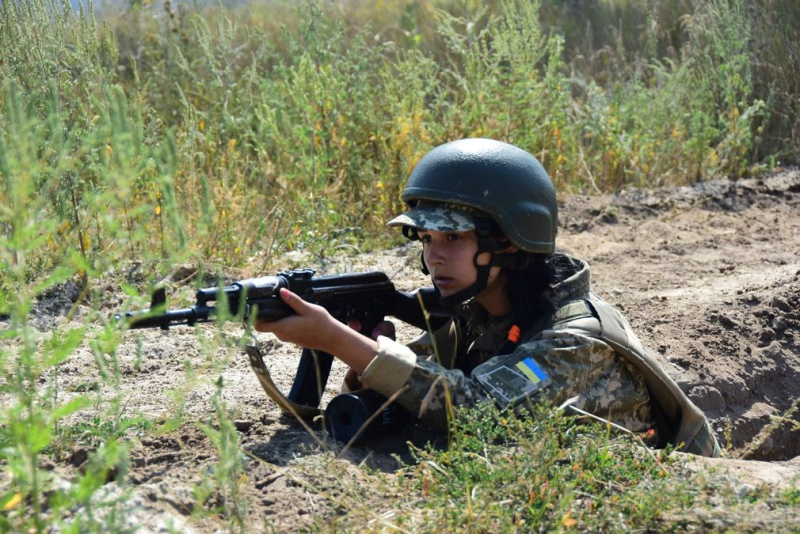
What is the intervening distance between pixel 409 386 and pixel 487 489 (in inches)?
25.2

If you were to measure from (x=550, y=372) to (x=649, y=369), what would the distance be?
48 centimetres

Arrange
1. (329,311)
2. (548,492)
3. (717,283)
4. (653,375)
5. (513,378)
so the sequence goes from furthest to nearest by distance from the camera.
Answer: (717,283) → (653,375) → (329,311) → (513,378) → (548,492)

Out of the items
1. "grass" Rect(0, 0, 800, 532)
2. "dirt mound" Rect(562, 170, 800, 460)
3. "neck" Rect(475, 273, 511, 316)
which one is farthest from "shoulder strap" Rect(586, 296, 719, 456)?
"grass" Rect(0, 0, 800, 532)

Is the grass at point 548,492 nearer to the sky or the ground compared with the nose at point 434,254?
nearer to the ground

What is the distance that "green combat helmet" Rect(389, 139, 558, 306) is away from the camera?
12.2 feet

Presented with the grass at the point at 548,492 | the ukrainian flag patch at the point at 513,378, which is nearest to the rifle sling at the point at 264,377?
the grass at the point at 548,492

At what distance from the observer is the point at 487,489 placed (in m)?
2.87

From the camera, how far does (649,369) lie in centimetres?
376

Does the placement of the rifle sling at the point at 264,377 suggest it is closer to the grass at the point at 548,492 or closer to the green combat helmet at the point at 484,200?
the grass at the point at 548,492

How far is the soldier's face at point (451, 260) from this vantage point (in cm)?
374

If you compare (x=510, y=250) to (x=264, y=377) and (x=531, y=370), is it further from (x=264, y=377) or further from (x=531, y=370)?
(x=264, y=377)

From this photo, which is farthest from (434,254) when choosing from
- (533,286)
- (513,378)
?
(513,378)

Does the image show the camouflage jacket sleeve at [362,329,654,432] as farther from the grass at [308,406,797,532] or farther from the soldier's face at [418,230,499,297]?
the soldier's face at [418,230,499,297]

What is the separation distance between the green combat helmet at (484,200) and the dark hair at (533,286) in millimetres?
60
